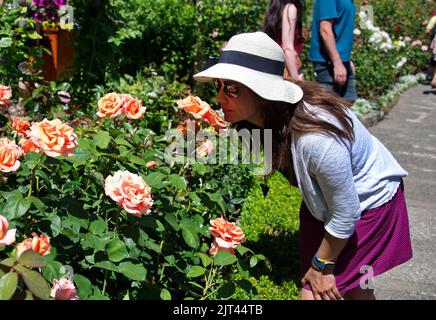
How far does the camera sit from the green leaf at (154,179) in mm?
2494

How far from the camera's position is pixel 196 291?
2.94 m

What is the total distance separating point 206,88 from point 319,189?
4343mm

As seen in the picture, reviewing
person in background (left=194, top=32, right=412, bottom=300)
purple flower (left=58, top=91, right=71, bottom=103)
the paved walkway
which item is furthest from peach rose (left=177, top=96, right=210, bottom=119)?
purple flower (left=58, top=91, right=71, bottom=103)

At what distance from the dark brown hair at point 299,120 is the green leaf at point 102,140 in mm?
525

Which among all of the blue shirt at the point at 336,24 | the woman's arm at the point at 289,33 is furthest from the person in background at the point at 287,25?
the blue shirt at the point at 336,24

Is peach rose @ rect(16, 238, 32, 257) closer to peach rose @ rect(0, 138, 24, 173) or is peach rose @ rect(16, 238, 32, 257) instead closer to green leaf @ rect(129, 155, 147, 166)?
peach rose @ rect(0, 138, 24, 173)

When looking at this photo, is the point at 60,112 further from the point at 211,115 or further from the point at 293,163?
the point at 293,163

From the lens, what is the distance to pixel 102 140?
102 inches

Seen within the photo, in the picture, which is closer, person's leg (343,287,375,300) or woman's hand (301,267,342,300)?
woman's hand (301,267,342,300)

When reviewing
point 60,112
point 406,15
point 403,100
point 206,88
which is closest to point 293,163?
point 60,112

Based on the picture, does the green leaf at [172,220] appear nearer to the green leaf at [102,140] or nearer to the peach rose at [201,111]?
the green leaf at [102,140]

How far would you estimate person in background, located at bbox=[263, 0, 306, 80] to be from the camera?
191 inches

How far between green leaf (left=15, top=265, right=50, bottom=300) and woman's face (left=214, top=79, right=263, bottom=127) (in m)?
1.04

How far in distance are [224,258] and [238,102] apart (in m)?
0.54
